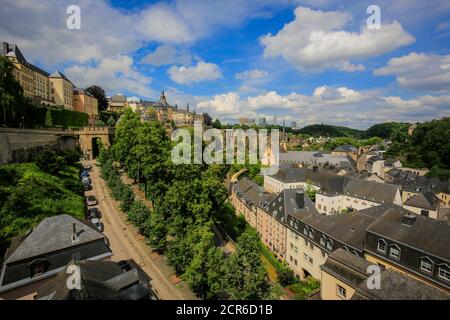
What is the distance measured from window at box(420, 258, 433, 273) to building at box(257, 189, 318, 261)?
11.1 meters

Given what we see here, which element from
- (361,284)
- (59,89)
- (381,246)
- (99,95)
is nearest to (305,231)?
(381,246)

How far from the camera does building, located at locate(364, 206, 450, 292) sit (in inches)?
587

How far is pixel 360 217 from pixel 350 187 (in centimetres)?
2309

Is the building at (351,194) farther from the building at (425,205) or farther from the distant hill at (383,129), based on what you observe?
the distant hill at (383,129)

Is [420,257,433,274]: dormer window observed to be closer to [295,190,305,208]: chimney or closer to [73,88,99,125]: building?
[295,190,305,208]: chimney

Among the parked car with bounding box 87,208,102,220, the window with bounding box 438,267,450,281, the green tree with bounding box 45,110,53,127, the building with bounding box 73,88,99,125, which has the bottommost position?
the window with bounding box 438,267,450,281

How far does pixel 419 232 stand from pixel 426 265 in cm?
239

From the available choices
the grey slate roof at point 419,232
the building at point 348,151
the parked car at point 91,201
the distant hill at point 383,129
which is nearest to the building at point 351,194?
the grey slate roof at point 419,232

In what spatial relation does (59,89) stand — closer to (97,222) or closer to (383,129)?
(97,222)

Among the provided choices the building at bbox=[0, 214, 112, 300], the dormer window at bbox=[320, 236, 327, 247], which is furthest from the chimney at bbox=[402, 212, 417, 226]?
the building at bbox=[0, 214, 112, 300]

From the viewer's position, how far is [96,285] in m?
11.4

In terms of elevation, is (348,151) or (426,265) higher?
(348,151)

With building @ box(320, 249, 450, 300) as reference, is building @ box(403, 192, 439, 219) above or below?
below

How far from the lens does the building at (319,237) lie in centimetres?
2035
